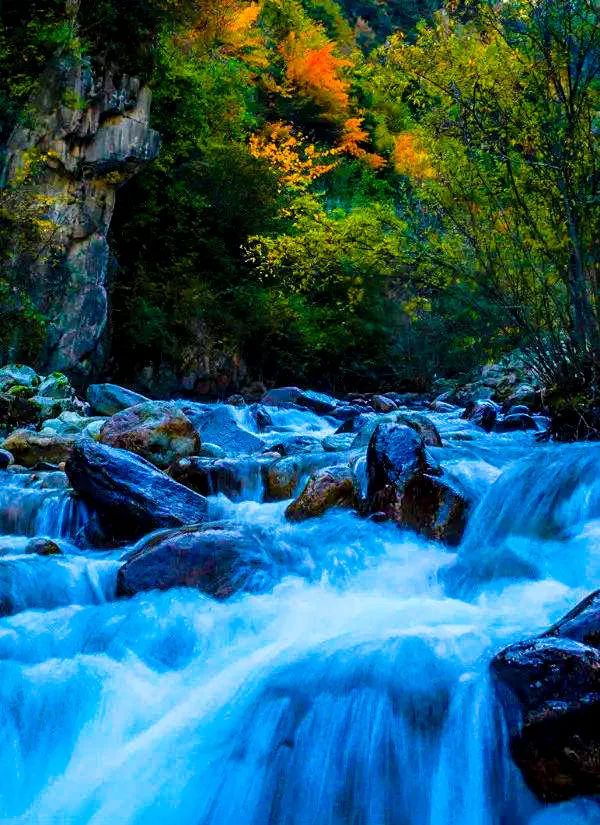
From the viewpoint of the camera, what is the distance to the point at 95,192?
49.4ft

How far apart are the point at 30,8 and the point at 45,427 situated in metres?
9.41

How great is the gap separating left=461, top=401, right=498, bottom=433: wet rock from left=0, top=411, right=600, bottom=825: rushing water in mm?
4366

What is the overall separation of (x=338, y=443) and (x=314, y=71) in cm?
2258

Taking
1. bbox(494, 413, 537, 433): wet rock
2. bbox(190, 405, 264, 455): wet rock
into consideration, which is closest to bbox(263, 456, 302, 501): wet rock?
bbox(190, 405, 264, 455): wet rock

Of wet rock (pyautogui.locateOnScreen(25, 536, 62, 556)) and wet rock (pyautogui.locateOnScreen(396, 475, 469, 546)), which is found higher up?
wet rock (pyautogui.locateOnScreen(396, 475, 469, 546))

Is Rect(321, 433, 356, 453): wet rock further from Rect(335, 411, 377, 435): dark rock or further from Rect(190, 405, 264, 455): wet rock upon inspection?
Rect(190, 405, 264, 455): wet rock

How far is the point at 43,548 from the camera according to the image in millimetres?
5539

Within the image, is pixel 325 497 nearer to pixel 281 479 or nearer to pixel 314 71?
pixel 281 479

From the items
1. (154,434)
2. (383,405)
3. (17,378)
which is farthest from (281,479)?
(383,405)

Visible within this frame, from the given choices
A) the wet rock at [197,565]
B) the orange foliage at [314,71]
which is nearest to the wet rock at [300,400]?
the wet rock at [197,565]

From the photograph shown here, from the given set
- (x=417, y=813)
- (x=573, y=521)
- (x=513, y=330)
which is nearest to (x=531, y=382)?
(x=513, y=330)

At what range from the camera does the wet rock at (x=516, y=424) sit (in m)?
10.0

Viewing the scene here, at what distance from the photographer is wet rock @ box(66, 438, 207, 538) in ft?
18.9

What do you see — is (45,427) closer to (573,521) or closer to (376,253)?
(376,253)
